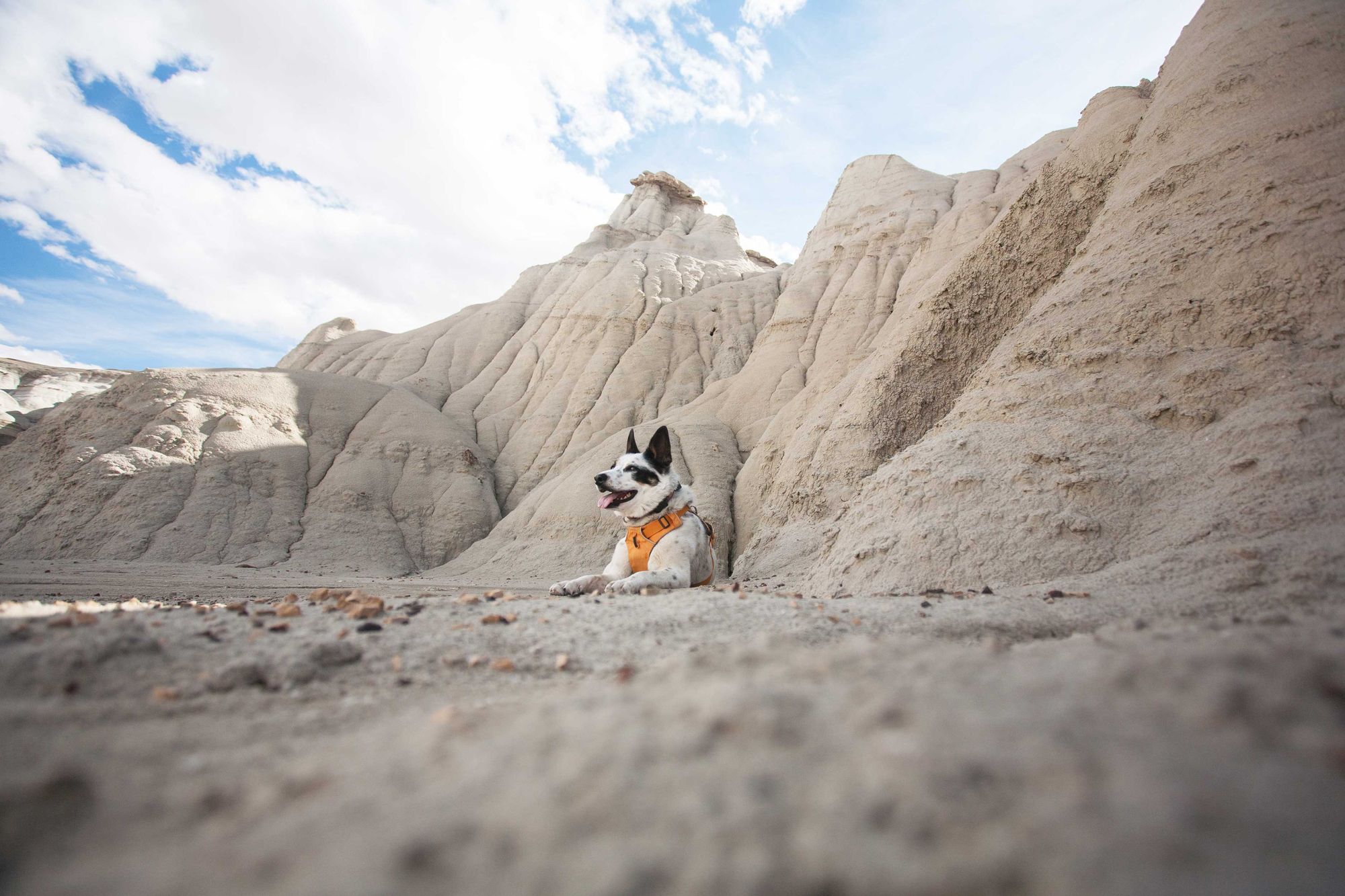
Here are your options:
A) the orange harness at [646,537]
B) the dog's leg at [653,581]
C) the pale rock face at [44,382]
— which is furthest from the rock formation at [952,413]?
the pale rock face at [44,382]

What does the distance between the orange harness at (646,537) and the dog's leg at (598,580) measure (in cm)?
9

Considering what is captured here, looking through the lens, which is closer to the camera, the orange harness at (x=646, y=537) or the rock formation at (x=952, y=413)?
the rock formation at (x=952, y=413)

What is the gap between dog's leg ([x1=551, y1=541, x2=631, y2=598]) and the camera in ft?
18.3

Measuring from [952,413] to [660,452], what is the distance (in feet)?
11.4

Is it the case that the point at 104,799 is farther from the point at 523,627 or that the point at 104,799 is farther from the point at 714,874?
the point at 523,627

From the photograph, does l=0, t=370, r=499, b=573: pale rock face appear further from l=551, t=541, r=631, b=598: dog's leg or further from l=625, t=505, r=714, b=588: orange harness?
l=625, t=505, r=714, b=588: orange harness

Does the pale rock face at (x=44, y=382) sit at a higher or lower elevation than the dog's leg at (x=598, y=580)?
higher

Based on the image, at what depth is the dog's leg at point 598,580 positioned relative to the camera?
557 centimetres

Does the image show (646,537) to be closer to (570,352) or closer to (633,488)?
(633,488)

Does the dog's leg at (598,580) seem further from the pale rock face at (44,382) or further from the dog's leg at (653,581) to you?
the pale rock face at (44,382)

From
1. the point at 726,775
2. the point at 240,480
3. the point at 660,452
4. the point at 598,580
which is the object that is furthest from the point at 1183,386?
the point at 240,480

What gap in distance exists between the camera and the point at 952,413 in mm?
6980

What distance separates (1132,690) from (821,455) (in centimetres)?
972

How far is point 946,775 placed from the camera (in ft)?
3.81
